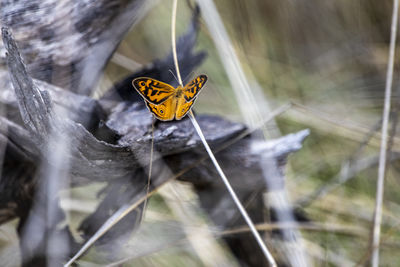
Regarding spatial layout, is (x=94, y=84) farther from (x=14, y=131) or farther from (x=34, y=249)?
(x=34, y=249)

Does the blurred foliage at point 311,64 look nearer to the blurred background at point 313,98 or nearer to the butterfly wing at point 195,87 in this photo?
the blurred background at point 313,98

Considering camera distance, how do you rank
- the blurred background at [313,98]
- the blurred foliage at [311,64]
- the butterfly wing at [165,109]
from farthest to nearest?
the blurred foliage at [311,64] → the blurred background at [313,98] → the butterfly wing at [165,109]

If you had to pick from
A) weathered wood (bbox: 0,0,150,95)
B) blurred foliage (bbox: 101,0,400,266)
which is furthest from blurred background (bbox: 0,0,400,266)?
weathered wood (bbox: 0,0,150,95)

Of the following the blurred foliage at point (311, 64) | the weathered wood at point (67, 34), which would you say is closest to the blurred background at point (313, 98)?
the blurred foliage at point (311, 64)

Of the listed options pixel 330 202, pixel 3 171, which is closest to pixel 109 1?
pixel 3 171

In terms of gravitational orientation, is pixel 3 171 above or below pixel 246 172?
above

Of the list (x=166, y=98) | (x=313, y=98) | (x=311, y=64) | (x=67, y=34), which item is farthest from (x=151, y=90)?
(x=311, y=64)
